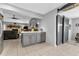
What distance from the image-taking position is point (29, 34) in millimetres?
5074

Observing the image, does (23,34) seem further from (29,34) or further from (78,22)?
(78,22)

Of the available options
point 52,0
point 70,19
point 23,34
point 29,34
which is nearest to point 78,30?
point 70,19

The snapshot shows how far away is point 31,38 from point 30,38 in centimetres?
10

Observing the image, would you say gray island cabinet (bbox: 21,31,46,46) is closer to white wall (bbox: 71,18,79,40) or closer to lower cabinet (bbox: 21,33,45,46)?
lower cabinet (bbox: 21,33,45,46)

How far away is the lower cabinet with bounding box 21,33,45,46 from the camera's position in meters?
4.79

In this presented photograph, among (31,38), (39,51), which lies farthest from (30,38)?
(39,51)

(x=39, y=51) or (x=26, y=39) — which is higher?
(x=26, y=39)

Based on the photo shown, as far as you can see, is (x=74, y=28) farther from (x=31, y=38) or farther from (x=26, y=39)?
(x=26, y=39)

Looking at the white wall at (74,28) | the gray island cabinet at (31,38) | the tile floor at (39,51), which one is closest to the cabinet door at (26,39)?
the gray island cabinet at (31,38)

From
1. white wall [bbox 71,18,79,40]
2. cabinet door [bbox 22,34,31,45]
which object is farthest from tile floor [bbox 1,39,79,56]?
white wall [bbox 71,18,79,40]

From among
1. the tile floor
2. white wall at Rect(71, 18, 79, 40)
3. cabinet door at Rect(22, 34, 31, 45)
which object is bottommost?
the tile floor

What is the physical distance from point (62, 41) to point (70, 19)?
268 cm

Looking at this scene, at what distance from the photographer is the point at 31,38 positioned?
5.21 m

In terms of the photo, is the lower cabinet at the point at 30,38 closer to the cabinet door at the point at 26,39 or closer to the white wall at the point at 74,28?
the cabinet door at the point at 26,39
